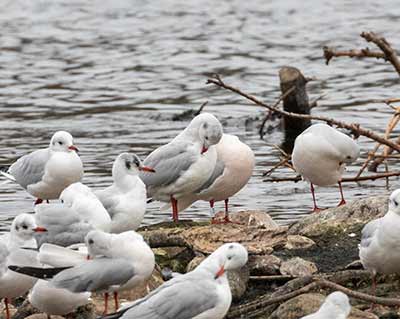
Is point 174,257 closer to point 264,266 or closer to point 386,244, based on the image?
point 264,266

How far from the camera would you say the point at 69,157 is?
12.1 metres

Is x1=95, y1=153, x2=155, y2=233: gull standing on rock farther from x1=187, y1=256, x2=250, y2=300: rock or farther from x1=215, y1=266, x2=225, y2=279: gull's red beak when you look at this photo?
x1=215, y1=266, x2=225, y2=279: gull's red beak

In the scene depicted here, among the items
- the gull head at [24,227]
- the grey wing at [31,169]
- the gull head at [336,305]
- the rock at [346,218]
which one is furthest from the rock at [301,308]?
the grey wing at [31,169]

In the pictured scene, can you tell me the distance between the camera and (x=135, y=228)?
10625 millimetres

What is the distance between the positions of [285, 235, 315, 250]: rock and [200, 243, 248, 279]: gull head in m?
2.40

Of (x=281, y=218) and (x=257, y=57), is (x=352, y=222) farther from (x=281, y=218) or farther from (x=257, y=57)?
(x=257, y=57)

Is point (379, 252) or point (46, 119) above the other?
point (379, 252)

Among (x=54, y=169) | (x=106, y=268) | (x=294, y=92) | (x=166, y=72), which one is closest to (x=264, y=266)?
(x=106, y=268)

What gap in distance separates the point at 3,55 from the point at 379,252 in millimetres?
19660

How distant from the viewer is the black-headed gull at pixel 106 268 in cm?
877

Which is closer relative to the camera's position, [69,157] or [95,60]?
[69,157]

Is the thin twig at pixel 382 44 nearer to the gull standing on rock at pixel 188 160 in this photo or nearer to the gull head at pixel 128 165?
the gull standing on rock at pixel 188 160

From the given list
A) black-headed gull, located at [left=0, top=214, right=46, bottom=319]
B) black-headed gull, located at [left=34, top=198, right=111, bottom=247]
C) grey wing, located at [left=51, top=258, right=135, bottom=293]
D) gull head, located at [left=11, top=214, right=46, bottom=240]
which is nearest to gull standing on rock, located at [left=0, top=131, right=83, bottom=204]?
black-headed gull, located at [left=34, top=198, right=111, bottom=247]

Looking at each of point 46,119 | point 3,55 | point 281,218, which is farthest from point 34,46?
point 281,218
